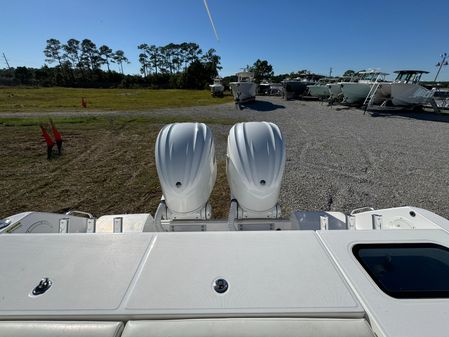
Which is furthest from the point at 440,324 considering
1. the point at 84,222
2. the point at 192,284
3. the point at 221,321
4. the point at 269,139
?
the point at 84,222

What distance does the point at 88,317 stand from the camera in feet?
2.75

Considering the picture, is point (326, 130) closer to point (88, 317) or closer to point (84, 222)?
point (84, 222)

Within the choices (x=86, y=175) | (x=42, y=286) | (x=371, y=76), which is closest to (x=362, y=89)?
(x=371, y=76)

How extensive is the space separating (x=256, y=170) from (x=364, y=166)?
516cm

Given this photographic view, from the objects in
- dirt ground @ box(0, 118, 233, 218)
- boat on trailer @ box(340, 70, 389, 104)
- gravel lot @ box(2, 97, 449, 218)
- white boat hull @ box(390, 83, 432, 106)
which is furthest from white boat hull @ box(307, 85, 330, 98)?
dirt ground @ box(0, 118, 233, 218)

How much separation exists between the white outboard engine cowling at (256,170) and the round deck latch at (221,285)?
1050 millimetres

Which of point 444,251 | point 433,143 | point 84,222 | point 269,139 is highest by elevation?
point 269,139

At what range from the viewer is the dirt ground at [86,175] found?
13.8ft

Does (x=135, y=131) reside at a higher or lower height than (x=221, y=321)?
lower

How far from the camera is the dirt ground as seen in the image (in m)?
4.20

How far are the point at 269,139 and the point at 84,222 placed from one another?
167 cm

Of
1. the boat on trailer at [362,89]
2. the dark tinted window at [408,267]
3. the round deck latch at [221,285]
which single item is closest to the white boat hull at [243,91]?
the boat on trailer at [362,89]

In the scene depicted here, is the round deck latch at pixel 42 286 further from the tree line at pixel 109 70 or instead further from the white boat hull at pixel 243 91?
the tree line at pixel 109 70

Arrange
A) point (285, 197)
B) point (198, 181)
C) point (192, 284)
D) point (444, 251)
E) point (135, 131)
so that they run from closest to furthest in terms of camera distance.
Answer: point (192, 284)
point (444, 251)
point (198, 181)
point (285, 197)
point (135, 131)
